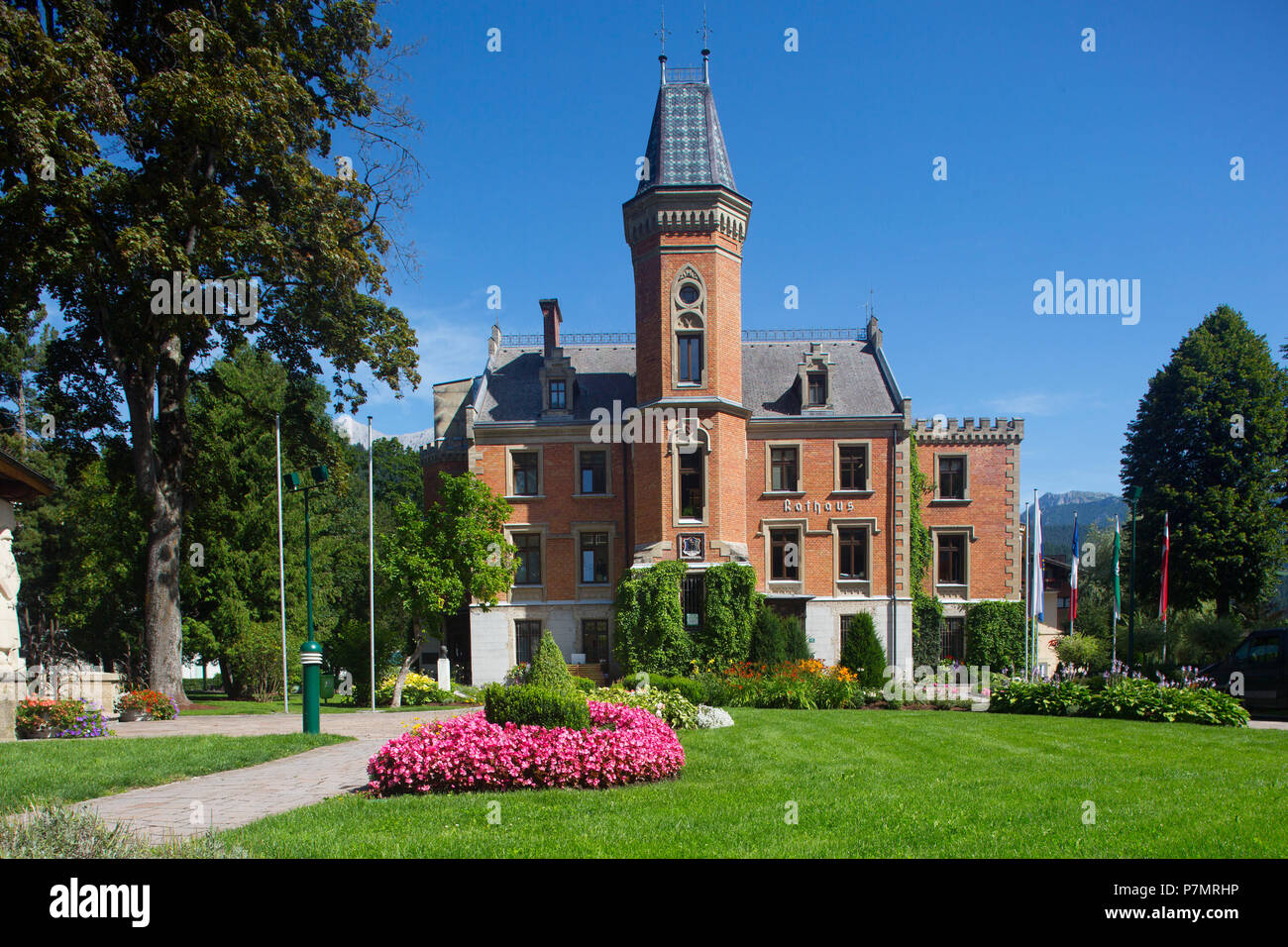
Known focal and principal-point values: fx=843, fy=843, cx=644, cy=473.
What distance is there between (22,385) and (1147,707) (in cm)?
4930

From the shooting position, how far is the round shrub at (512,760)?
31.1 feet

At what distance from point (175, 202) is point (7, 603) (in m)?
10.4

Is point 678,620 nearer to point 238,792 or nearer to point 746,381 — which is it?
point 746,381

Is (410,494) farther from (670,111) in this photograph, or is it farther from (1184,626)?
(1184,626)

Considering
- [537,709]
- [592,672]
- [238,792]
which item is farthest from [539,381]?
[238,792]

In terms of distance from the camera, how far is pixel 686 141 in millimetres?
30641

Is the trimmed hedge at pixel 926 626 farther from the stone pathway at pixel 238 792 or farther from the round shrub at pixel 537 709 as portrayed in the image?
the round shrub at pixel 537 709

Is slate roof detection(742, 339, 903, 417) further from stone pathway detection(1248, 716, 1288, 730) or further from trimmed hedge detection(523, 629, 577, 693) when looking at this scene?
trimmed hedge detection(523, 629, 577, 693)

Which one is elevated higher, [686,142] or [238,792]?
[686,142]

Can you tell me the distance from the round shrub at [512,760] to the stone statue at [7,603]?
286 inches

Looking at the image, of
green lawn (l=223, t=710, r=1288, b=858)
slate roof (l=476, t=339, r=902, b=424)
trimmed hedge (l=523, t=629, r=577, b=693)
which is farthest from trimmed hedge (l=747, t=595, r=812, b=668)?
green lawn (l=223, t=710, r=1288, b=858)

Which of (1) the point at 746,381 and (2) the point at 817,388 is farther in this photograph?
(1) the point at 746,381

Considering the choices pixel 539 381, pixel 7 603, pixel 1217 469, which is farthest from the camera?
pixel 1217 469

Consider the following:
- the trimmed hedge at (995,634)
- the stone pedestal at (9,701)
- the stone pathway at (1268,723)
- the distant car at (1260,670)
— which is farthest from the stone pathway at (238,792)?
the trimmed hedge at (995,634)
